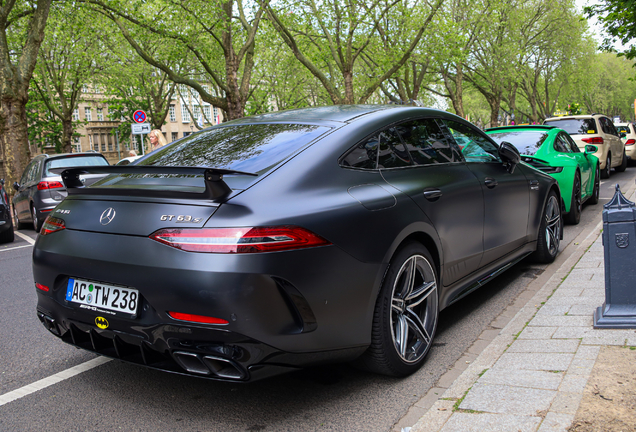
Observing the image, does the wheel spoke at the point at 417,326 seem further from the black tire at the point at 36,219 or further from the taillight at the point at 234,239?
the black tire at the point at 36,219

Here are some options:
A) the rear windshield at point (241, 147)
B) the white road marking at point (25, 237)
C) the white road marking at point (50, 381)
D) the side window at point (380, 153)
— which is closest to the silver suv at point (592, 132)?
the side window at point (380, 153)

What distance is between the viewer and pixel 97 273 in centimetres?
277

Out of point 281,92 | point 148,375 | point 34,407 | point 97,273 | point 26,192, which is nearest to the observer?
point 97,273

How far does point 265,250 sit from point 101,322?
3.13ft

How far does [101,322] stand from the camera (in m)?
2.79

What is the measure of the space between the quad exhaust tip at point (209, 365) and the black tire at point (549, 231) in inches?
157

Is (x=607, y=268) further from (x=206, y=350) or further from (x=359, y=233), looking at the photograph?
(x=206, y=350)

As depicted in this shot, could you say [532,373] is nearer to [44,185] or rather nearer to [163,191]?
[163,191]

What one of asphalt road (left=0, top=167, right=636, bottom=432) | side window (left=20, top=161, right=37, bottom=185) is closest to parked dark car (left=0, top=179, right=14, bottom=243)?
side window (left=20, top=161, right=37, bottom=185)

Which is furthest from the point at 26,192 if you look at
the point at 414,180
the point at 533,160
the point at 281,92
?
the point at 281,92

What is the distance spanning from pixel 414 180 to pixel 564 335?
4.49ft

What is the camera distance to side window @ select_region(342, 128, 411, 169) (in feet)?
10.5

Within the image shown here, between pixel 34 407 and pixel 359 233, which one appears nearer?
pixel 359 233

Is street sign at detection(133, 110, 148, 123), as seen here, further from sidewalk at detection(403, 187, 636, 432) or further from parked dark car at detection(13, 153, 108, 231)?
sidewalk at detection(403, 187, 636, 432)
